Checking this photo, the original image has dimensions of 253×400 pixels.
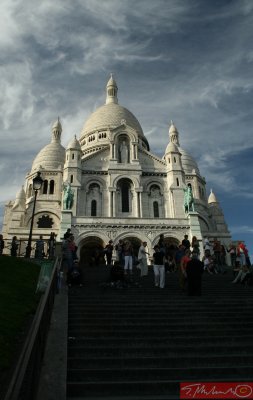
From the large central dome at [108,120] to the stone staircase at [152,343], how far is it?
42.3 m

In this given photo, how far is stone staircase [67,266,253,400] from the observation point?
17.6 ft

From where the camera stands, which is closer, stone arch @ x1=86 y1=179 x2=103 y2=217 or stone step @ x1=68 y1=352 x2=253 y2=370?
stone step @ x1=68 y1=352 x2=253 y2=370

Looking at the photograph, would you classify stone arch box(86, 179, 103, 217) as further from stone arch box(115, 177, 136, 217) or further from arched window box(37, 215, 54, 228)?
arched window box(37, 215, 54, 228)

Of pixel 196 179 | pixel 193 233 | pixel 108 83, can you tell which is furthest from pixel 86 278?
pixel 108 83

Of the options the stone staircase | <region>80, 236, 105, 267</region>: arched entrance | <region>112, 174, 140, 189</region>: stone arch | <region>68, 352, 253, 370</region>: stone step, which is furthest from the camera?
<region>112, 174, 140, 189</region>: stone arch

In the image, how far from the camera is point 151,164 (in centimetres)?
3803

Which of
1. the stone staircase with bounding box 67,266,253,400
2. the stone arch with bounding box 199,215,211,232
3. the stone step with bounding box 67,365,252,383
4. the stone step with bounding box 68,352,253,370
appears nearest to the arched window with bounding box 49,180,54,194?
the stone arch with bounding box 199,215,211,232

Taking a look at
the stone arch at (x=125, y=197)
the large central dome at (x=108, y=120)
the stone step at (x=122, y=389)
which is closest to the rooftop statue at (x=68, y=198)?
the stone arch at (x=125, y=197)

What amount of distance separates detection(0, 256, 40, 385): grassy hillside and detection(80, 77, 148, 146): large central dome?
38.2m

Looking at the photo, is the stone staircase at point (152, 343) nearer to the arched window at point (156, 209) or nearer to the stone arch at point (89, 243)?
the stone arch at point (89, 243)

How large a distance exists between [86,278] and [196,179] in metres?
37.3

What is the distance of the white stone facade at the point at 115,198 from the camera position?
2881 centimetres

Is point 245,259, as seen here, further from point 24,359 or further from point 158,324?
point 24,359

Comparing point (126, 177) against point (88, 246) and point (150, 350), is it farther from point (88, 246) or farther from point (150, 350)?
point (150, 350)
